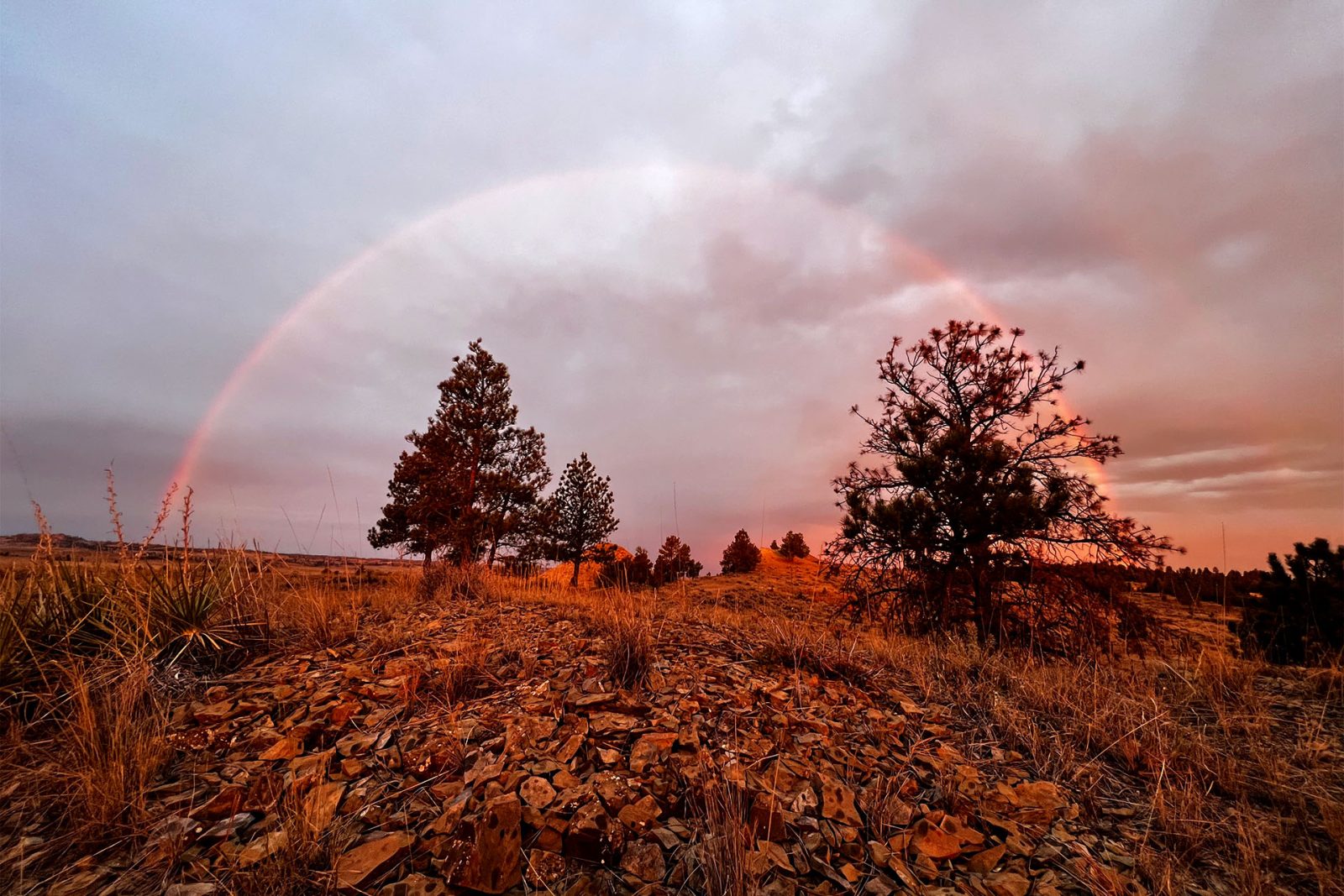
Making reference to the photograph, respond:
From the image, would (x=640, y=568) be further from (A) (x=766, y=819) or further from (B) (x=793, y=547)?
(A) (x=766, y=819)

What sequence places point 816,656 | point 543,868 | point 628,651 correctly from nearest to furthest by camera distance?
point 543,868 < point 628,651 < point 816,656

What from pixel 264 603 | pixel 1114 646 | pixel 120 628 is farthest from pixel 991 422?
pixel 120 628

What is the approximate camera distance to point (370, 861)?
2660mm

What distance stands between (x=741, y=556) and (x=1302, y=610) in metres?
22.3

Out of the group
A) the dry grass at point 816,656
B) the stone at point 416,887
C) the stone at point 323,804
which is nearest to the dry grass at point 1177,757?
the dry grass at point 816,656

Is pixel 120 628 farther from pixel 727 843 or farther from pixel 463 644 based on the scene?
pixel 727 843

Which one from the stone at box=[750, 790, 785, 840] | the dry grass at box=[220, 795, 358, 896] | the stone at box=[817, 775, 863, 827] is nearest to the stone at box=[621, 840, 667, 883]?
the stone at box=[750, 790, 785, 840]

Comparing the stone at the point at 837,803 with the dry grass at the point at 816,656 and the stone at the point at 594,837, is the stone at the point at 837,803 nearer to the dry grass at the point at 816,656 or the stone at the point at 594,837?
the stone at the point at 594,837

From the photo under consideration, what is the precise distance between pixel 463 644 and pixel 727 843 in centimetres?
356

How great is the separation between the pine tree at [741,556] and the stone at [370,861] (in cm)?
2753

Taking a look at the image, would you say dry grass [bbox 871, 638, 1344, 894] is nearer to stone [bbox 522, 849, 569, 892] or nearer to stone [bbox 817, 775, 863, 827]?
stone [bbox 817, 775, 863, 827]

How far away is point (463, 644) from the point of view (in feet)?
17.5

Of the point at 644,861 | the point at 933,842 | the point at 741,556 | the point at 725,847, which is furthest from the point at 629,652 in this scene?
the point at 741,556

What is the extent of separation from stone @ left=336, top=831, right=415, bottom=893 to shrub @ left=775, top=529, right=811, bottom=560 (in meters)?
31.9
